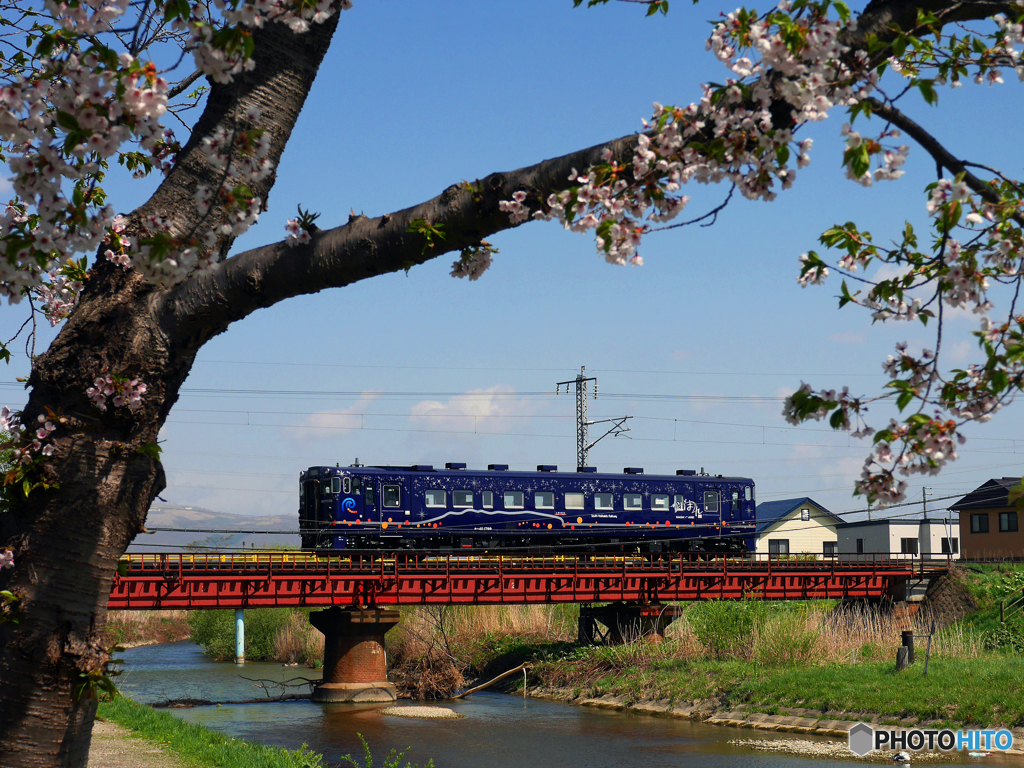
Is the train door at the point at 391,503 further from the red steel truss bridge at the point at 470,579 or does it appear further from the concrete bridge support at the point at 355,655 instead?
the concrete bridge support at the point at 355,655

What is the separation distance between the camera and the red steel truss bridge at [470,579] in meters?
28.0

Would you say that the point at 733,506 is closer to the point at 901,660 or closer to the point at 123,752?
the point at 901,660

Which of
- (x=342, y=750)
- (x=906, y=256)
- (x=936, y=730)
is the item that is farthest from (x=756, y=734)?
(x=906, y=256)

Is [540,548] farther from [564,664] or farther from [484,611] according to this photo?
[484,611]

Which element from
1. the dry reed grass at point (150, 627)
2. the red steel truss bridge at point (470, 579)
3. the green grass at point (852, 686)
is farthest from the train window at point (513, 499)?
the dry reed grass at point (150, 627)

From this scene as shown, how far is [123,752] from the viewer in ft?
51.5

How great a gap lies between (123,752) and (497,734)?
11669mm

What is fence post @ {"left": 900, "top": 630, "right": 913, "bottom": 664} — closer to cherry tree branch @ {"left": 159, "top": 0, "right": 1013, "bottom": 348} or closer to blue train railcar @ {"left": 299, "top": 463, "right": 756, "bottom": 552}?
blue train railcar @ {"left": 299, "top": 463, "right": 756, "bottom": 552}

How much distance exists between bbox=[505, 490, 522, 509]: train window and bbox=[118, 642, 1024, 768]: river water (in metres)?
6.86

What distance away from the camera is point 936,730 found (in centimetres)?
2011

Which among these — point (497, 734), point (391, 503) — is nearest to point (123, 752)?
point (497, 734)

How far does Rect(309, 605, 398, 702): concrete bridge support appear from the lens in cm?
3034

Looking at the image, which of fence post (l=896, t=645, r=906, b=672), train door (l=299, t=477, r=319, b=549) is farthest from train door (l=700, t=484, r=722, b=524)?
train door (l=299, t=477, r=319, b=549)

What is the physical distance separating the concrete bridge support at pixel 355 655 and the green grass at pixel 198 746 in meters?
9.20
